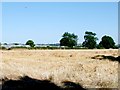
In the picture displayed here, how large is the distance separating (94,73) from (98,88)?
14.7ft

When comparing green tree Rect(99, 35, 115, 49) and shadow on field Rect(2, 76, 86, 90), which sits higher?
green tree Rect(99, 35, 115, 49)

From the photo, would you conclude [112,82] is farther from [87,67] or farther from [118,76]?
[87,67]

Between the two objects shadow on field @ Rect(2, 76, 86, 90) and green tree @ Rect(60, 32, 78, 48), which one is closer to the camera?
shadow on field @ Rect(2, 76, 86, 90)

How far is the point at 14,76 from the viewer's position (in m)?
19.3

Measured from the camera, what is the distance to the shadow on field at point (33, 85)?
16.5 m

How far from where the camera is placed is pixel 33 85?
17062mm

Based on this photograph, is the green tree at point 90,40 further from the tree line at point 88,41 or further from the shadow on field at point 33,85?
the shadow on field at point 33,85

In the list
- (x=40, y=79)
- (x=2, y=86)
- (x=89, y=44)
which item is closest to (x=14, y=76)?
(x=40, y=79)

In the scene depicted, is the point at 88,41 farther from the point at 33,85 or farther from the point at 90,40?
the point at 33,85

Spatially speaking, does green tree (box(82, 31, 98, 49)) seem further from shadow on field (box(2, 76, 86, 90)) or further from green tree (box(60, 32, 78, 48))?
shadow on field (box(2, 76, 86, 90))

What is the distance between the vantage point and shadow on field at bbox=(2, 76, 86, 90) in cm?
1655

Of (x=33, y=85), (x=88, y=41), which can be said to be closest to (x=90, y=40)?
(x=88, y=41)

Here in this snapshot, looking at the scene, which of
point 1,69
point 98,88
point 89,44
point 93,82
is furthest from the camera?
point 89,44

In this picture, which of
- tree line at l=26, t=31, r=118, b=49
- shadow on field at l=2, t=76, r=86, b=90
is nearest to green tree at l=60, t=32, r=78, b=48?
tree line at l=26, t=31, r=118, b=49
